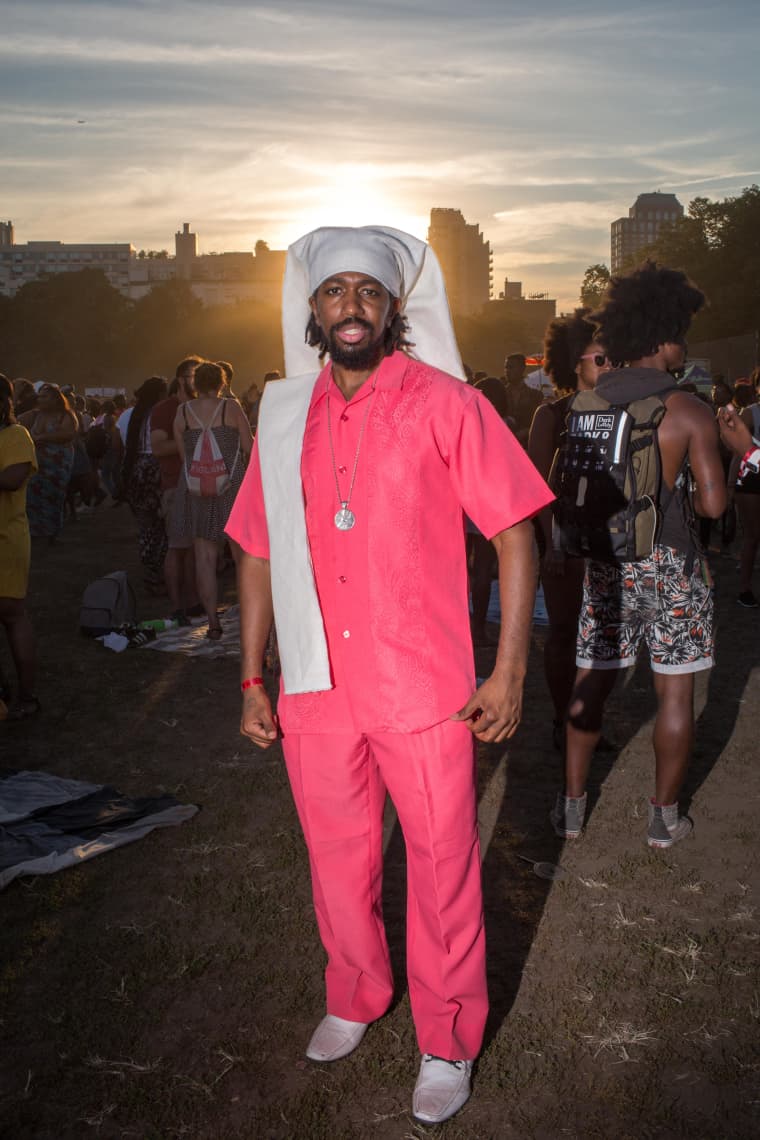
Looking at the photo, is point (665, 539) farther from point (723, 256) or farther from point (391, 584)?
point (723, 256)

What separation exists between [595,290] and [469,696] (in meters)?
83.0

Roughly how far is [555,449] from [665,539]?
1.36 m

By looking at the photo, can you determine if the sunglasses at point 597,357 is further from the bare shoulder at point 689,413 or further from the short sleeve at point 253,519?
the short sleeve at point 253,519

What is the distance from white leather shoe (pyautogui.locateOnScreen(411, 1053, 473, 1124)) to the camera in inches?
118

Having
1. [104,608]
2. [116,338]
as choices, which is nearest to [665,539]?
[104,608]

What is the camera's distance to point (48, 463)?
12141 millimetres

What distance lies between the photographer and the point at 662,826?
476 cm

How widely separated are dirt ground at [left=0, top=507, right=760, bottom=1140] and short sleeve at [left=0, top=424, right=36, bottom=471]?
1.57 meters

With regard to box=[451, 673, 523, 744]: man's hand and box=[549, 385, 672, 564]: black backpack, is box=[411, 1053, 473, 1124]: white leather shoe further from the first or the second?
box=[549, 385, 672, 564]: black backpack

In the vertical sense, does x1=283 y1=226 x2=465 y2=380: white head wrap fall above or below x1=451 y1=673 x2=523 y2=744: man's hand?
above

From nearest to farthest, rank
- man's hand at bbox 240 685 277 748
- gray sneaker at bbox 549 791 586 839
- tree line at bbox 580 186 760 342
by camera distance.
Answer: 1. man's hand at bbox 240 685 277 748
2. gray sneaker at bbox 549 791 586 839
3. tree line at bbox 580 186 760 342

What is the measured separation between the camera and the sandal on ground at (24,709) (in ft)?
22.3

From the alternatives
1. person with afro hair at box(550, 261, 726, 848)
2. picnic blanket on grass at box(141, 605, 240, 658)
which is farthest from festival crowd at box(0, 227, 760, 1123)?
picnic blanket on grass at box(141, 605, 240, 658)

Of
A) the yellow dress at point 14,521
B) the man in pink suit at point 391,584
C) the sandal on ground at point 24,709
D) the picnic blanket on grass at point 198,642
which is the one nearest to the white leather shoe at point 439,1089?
the man in pink suit at point 391,584
